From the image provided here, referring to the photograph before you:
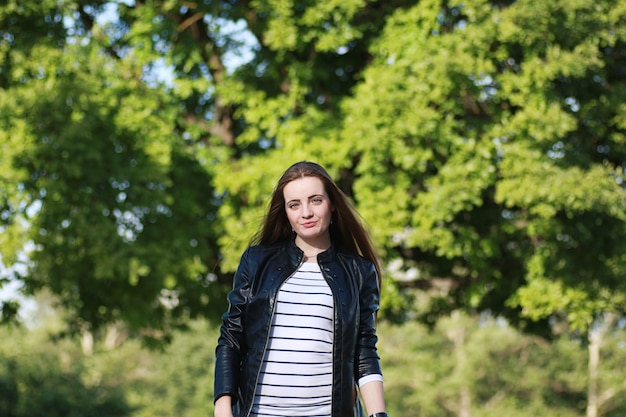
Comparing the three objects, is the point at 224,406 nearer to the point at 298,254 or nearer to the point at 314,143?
the point at 298,254

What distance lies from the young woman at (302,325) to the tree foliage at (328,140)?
7.89 m


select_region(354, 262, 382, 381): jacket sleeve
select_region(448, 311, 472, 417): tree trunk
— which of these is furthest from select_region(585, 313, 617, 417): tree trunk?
select_region(354, 262, 382, 381): jacket sleeve

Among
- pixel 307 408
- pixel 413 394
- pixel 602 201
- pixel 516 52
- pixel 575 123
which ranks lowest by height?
pixel 307 408

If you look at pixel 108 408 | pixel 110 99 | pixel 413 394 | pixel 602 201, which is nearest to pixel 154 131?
pixel 110 99

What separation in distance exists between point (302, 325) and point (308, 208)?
48 cm

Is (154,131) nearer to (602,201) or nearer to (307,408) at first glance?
(602,201)

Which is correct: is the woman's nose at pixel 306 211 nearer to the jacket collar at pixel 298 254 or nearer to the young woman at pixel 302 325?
the young woman at pixel 302 325

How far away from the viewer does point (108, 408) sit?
24719 mm

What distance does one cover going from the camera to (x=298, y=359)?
11.6 feet

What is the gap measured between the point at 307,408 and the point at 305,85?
32.5 feet

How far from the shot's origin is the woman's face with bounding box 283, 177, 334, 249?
376cm

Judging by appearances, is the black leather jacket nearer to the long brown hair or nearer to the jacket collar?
the jacket collar

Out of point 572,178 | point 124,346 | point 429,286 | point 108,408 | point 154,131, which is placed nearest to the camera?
point 572,178

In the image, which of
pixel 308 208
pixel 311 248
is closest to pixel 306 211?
pixel 308 208
